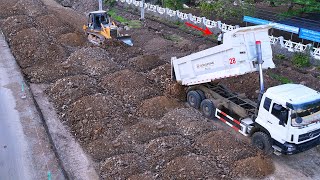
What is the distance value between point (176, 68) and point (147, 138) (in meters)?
3.53

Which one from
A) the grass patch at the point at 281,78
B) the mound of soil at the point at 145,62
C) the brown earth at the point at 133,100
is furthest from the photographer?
the mound of soil at the point at 145,62

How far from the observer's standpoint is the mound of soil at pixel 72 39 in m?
21.0

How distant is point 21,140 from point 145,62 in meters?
7.57

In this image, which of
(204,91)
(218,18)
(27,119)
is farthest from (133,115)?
(218,18)

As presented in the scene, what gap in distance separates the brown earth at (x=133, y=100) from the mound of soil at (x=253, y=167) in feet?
0.09

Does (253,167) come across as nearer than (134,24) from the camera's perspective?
Yes

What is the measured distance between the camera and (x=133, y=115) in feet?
45.2

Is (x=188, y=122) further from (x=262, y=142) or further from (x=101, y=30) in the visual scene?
(x=101, y=30)

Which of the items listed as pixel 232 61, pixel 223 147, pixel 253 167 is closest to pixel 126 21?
pixel 232 61

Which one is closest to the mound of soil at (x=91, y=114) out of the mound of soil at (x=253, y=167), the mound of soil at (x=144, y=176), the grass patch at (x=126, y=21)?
the mound of soil at (x=144, y=176)

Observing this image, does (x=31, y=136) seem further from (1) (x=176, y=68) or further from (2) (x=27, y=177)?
(1) (x=176, y=68)

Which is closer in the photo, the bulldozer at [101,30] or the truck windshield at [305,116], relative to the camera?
the truck windshield at [305,116]

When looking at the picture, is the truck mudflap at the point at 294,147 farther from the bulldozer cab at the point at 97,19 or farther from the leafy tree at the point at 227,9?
the leafy tree at the point at 227,9

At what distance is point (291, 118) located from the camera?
10.3 meters
